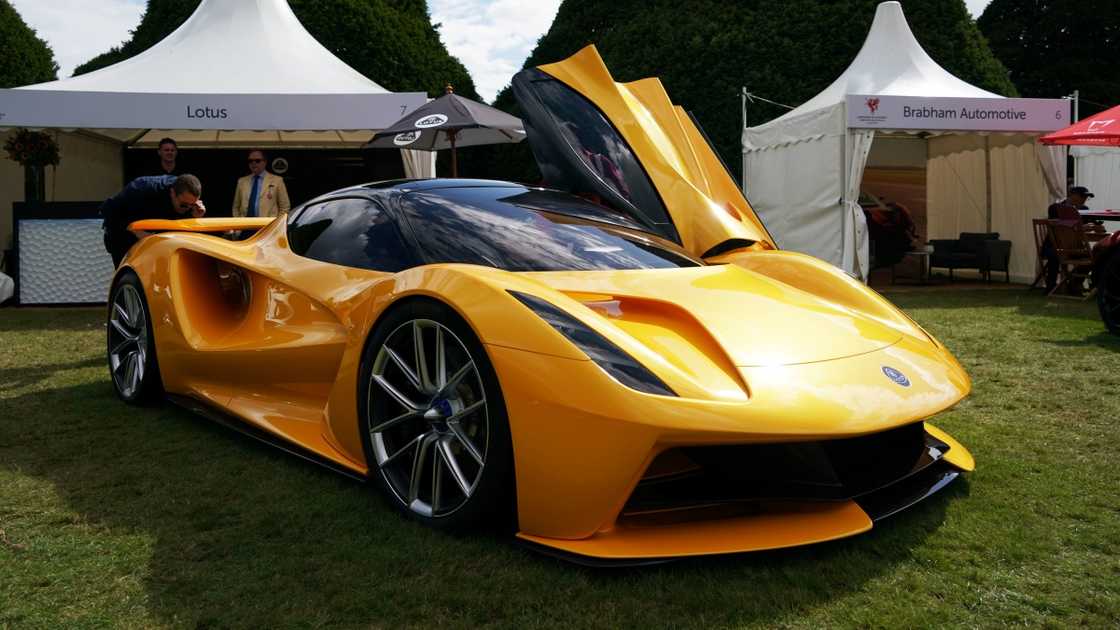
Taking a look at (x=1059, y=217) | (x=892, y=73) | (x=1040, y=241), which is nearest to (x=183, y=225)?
(x=1059, y=217)

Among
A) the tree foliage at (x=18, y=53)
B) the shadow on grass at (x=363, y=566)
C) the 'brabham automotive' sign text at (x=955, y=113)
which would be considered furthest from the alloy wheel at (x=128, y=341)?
the tree foliage at (x=18, y=53)

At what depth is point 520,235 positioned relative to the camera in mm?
3096

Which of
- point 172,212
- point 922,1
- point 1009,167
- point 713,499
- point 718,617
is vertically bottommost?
point 718,617

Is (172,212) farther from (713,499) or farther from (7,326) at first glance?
(713,499)

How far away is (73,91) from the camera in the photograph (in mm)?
9625

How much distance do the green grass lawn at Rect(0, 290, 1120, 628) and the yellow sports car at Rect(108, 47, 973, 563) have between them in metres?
0.10

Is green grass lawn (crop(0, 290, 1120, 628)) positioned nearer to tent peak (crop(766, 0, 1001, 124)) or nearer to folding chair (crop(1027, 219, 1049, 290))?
folding chair (crop(1027, 219, 1049, 290))

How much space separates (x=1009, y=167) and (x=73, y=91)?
12.4m

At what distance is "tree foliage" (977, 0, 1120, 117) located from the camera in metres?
28.2

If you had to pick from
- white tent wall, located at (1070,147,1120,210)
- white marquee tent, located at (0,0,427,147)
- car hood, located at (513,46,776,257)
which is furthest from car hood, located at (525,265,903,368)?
white tent wall, located at (1070,147,1120,210)

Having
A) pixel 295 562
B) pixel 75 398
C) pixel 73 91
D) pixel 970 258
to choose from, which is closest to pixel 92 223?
pixel 73 91

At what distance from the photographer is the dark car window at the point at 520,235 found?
9.80 feet

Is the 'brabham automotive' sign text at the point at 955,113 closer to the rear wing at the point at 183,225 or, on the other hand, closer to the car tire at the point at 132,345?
the rear wing at the point at 183,225

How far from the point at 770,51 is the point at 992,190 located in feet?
20.8
